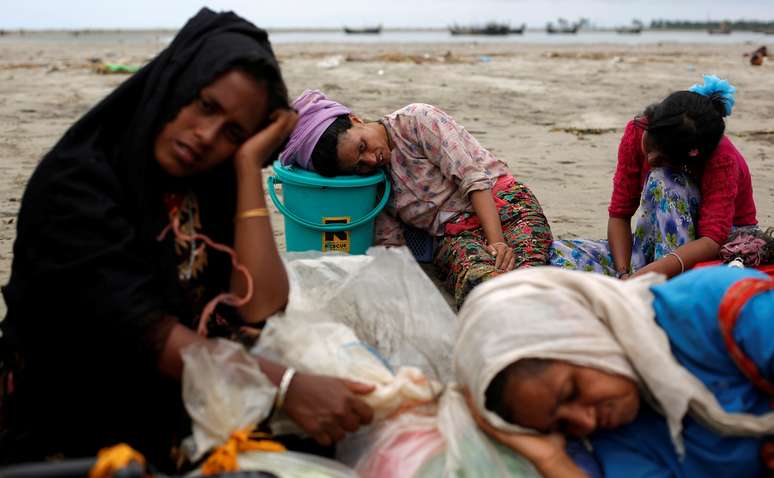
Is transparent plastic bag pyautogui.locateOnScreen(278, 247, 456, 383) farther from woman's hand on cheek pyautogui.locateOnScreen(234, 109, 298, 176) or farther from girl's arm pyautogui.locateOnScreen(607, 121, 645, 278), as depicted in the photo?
girl's arm pyautogui.locateOnScreen(607, 121, 645, 278)

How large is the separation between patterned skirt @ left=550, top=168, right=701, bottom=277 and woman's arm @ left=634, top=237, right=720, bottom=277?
9cm

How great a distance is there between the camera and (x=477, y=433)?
62.9 inches

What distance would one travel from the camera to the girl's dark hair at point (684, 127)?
9.48 ft

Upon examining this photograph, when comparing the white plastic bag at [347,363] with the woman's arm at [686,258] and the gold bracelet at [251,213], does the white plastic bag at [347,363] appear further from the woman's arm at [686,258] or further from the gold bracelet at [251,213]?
the woman's arm at [686,258]

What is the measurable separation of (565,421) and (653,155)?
72.1 inches

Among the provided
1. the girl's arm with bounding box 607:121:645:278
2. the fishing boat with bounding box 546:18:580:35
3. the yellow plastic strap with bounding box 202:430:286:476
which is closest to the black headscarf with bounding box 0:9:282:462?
the yellow plastic strap with bounding box 202:430:286:476

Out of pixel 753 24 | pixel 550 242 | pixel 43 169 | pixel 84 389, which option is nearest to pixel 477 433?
pixel 84 389

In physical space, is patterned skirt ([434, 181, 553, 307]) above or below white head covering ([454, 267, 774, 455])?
below

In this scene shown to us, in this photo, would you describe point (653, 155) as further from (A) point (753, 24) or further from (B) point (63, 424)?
(A) point (753, 24)

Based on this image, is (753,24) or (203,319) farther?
(753,24)

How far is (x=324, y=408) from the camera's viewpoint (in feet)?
5.10

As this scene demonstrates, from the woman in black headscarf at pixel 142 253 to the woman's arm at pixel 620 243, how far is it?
80.5 inches

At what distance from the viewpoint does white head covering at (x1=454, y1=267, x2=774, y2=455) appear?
148cm

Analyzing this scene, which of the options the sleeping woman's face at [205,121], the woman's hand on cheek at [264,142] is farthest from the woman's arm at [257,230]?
the sleeping woman's face at [205,121]
